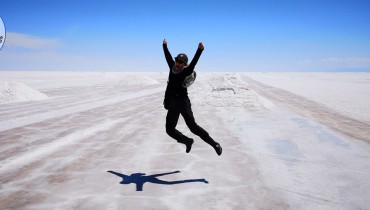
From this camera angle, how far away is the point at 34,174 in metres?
4.67

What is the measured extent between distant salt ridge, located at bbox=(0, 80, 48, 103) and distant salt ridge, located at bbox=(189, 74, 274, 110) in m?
8.59

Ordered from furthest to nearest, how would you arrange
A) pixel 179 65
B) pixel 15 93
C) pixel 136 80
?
pixel 136 80
pixel 15 93
pixel 179 65

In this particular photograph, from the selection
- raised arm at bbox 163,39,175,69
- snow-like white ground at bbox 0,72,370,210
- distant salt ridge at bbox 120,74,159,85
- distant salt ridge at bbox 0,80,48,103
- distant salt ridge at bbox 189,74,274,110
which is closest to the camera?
snow-like white ground at bbox 0,72,370,210

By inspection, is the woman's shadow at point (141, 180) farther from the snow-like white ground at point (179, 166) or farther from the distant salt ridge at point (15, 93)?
the distant salt ridge at point (15, 93)

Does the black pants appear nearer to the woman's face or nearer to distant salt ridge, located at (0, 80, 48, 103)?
the woman's face

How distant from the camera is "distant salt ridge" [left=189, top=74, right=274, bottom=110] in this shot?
14102 mm

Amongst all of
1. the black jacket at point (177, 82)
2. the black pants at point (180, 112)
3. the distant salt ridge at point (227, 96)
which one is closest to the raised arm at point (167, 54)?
the black jacket at point (177, 82)

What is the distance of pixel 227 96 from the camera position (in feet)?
49.1

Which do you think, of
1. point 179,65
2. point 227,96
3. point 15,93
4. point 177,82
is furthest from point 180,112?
point 15,93

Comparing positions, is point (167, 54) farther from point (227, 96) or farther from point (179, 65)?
point (227, 96)

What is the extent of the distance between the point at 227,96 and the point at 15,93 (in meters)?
10.7

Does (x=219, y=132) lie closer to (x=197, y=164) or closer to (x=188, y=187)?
(x=197, y=164)

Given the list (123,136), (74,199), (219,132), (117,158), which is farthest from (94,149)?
(219,132)

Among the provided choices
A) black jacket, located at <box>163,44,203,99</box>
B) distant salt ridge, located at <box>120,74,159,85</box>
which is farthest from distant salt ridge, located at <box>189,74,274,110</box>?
distant salt ridge, located at <box>120,74,159,85</box>
